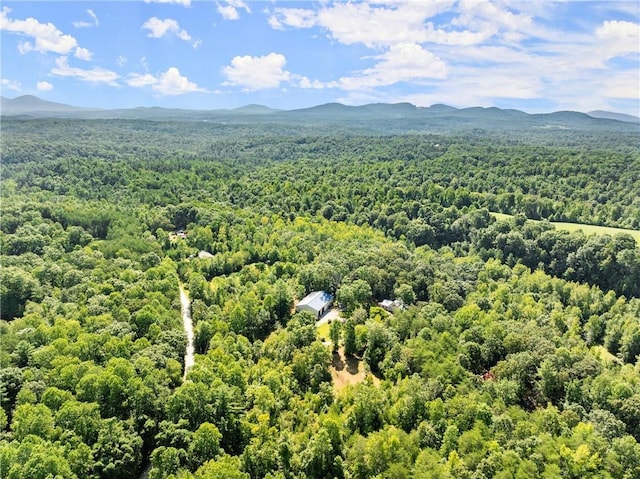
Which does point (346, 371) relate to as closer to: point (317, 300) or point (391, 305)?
point (317, 300)

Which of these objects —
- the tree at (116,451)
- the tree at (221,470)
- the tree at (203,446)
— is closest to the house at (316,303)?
the tree at (203,446)

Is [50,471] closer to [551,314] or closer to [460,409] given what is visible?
[460,409]

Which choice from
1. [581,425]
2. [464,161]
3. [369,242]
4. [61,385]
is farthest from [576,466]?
[464,161]

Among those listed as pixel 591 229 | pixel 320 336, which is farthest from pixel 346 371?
pixel 591 229

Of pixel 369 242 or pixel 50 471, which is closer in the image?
pixel 50 471

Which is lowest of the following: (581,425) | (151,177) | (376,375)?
(376,375)
